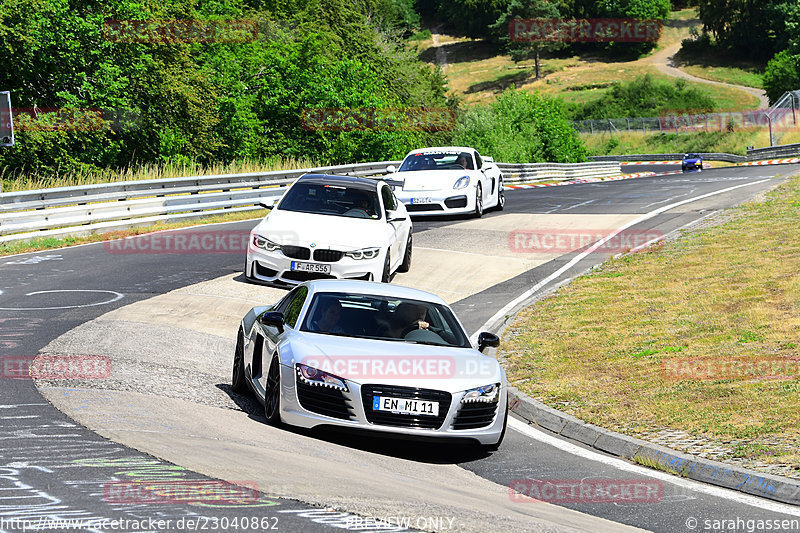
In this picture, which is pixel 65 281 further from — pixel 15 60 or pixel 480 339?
pixel 15 60

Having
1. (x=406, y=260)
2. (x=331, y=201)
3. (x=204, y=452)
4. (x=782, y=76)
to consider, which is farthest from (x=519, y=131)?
(x=782, y=76)

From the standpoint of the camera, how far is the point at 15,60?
32500 mm

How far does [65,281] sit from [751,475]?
11670 mm

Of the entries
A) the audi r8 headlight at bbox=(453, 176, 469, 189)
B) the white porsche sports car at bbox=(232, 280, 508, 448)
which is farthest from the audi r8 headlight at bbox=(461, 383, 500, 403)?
the audi r8 headlight at bbox=(453, 176, 469, 189)

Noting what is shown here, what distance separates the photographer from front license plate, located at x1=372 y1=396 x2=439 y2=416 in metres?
8.30

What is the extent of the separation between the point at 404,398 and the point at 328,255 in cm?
735

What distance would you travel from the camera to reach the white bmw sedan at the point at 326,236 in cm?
1551

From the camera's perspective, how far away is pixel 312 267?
1549cm

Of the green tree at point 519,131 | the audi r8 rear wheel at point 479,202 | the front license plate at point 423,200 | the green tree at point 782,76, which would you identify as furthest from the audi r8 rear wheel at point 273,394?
the green tree at point 782,76

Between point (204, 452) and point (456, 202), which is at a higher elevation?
point (204, 452)

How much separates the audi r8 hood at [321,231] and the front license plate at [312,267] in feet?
0.94

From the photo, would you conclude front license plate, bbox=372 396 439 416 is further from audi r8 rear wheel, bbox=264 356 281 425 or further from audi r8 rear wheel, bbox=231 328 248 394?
audi r8 rear wheel, bbox=231 328 248 394

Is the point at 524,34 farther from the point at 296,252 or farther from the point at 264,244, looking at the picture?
the point at 296,252

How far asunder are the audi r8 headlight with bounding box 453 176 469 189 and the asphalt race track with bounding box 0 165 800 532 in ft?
27.7
